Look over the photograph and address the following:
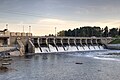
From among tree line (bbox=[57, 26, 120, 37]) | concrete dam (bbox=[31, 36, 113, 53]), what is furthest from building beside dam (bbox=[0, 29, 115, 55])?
tree line (bbox=[57, 26, 120, 37])

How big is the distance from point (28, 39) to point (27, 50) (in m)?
4.65

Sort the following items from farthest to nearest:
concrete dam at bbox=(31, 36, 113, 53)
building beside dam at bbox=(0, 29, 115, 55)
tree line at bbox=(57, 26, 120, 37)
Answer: tree line at bbox=(57, 26, 120, 37) < concrete dam at bbox=(31, 36, 113, 53) < building beside dam at bbox=(0, 29, 115, 55)

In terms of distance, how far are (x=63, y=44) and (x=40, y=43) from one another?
1421 centimetres

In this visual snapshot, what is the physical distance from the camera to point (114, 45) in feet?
413

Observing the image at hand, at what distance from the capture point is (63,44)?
10544 cm

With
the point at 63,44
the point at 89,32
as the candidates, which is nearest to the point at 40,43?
the point at 63,44

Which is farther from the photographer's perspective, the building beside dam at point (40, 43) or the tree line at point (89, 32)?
the tree line at point (89, 32)

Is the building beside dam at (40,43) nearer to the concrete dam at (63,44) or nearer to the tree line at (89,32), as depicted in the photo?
the concrete dam at (63,44)

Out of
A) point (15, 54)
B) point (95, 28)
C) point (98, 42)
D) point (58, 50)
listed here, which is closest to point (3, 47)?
point (15, 54)

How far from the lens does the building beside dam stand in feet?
275

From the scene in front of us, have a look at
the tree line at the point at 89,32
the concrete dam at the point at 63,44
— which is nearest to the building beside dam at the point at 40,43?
the concrete dam at the point at 63,44

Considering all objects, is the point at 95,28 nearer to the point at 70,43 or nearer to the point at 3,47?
the point at 70,43

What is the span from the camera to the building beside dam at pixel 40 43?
83769 mm

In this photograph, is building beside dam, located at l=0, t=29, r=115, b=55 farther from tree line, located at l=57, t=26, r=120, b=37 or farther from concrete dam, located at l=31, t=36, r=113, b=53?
tree line, located at l=57, t=26, r=120, b=37
